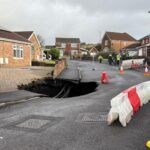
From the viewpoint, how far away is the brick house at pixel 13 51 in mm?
34906

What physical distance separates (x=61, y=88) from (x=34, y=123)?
1250cm

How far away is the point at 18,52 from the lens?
39156mm

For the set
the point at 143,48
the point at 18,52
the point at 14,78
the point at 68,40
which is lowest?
the point at 14,78

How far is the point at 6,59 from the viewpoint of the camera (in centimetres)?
3559

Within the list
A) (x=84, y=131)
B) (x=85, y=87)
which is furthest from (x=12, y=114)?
(x=85, y=87)

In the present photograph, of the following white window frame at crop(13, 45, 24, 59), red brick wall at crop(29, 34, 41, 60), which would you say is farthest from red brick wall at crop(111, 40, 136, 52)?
white window frame at crop(13, 45, 24, 59)

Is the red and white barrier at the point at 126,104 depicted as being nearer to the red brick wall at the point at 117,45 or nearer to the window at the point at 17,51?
the window at the point at 17,51

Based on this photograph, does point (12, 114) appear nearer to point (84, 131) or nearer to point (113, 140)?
point (84, 131)

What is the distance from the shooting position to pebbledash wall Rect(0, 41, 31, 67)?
34844mm

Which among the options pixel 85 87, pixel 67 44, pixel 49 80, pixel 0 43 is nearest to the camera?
pixel 85 87

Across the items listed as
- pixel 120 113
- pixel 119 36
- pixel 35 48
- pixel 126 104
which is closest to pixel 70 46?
pixel 119 36

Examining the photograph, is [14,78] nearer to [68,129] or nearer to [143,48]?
[68,129]

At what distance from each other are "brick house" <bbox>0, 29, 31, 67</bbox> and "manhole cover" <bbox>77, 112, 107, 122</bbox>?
87.2ft

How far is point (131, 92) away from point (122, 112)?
185 centimetres
